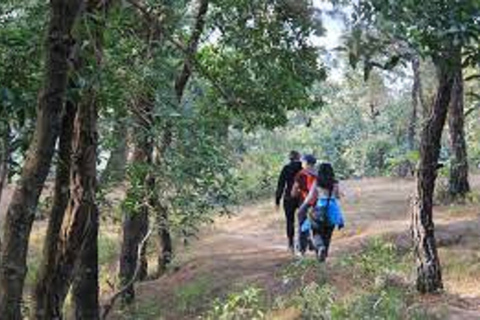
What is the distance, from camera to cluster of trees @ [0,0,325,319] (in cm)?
497

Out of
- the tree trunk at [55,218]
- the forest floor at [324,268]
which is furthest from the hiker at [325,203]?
the tree trunk at [55,218]

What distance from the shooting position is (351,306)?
992 cm

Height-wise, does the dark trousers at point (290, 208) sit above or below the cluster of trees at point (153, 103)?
below

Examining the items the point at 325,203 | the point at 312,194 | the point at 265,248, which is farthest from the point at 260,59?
the point at 265,248

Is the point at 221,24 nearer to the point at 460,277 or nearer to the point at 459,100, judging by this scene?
the point at 460,277

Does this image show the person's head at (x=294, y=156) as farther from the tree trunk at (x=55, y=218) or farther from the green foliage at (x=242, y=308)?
the tree trunk at (x=55, y=218)

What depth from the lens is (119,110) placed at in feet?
26.8

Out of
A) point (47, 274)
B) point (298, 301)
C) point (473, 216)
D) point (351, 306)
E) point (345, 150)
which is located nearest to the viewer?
point (47, 274)

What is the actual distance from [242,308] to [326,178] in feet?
7.86

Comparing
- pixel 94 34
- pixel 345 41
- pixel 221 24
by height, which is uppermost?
pixel 221 24

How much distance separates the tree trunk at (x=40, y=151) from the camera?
471 centimetres

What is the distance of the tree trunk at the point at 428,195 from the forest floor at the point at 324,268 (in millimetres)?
268

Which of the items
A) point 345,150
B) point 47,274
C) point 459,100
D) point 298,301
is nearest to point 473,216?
point 459,100

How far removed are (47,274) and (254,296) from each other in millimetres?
4513
